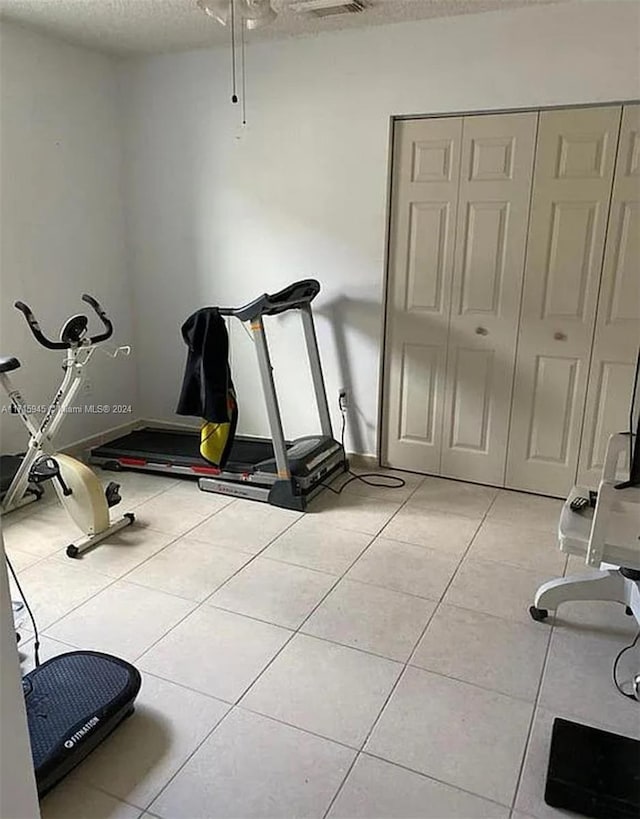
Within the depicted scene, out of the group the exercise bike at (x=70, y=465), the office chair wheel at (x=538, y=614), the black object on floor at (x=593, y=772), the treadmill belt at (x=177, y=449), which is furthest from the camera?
the treadmill belt at (x=177, y=449)

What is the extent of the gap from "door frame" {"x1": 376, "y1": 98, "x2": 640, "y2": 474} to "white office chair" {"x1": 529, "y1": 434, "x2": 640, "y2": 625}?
164cm

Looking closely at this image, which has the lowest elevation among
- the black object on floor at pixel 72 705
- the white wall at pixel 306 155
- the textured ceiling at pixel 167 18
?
the black object on floor at pixel 72 705

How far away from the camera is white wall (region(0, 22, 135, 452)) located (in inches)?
140

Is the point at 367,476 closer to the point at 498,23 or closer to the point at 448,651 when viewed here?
the point at 448,651

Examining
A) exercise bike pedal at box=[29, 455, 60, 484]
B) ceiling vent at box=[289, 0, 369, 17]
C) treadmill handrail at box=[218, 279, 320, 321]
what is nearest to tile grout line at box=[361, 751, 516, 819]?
exercise bike pedal at box=[29, 455, 60, 484]

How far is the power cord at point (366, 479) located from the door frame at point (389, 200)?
15 cm

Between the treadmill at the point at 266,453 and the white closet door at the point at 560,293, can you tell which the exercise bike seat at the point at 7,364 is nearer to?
the treadmill at the point at 266,453

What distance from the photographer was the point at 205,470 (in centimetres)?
375

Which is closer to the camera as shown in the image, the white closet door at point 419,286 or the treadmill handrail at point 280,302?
the treadmill handrail at point 280,302

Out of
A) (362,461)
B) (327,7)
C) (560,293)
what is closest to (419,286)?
(560,293)

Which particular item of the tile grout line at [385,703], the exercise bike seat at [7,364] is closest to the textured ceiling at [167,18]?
the exercise bike seat at [7,364]

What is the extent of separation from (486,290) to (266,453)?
5.26 feet

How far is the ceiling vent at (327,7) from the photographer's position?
3.03 m

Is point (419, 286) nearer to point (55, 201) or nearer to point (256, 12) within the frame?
point (256, 12)
